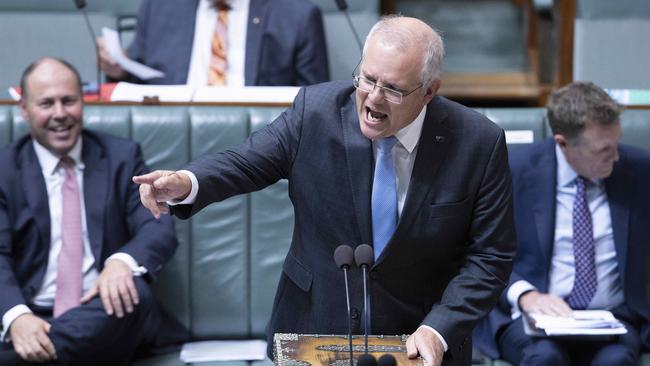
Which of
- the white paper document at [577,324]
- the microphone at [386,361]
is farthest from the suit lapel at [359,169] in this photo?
the white paper document at [577,324]

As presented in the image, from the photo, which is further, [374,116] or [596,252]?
[596,252]

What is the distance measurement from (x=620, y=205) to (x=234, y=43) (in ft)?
4.82

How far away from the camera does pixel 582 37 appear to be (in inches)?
156

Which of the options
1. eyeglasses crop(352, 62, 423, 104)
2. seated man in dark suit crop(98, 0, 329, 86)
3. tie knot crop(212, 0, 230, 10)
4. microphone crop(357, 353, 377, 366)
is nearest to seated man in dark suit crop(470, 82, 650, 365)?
eyeglasses crop(352, 62, 423, 104)

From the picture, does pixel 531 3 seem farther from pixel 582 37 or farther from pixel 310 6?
pixel 310 6

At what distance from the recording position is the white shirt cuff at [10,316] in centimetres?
261

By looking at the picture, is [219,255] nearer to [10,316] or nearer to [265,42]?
[10,316]

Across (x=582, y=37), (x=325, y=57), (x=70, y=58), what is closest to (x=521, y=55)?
(x=582, y=37)

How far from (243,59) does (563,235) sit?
1.33 meters

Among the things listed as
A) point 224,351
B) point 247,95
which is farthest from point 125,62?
point 224,351

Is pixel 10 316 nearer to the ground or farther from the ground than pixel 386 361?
nearer to the ground

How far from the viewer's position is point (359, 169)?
1978mm

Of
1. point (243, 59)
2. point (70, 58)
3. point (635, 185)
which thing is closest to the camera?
point (635, 185)

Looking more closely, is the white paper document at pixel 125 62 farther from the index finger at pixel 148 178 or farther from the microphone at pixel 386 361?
the microphone at pixel 386 361
